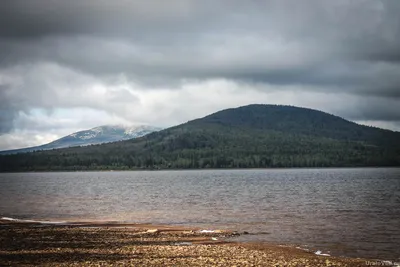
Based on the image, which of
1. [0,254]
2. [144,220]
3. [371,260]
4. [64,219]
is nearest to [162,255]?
[0,254]

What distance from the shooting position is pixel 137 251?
36.1 metres

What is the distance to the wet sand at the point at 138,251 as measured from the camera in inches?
1230

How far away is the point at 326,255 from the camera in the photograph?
38469mm

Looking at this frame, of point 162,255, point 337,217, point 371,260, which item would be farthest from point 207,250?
point 337,217

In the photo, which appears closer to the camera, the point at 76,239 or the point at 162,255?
the point at 162,255

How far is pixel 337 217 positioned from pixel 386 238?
69.3 ft

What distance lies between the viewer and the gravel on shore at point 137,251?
31.2 meters

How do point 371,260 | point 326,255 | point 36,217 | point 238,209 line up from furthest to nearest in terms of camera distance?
point 238,209 → point 36,217 → point 326,255 → point 371,260

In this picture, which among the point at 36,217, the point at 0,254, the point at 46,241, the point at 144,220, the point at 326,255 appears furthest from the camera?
the point at 36,217

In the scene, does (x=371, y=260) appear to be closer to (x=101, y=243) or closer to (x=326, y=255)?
(x=326, y=255)

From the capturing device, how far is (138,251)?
1421 inches

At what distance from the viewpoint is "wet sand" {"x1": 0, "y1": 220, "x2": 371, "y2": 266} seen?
31.2 meters

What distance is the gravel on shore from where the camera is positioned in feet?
102

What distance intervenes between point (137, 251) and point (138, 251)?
77mm
